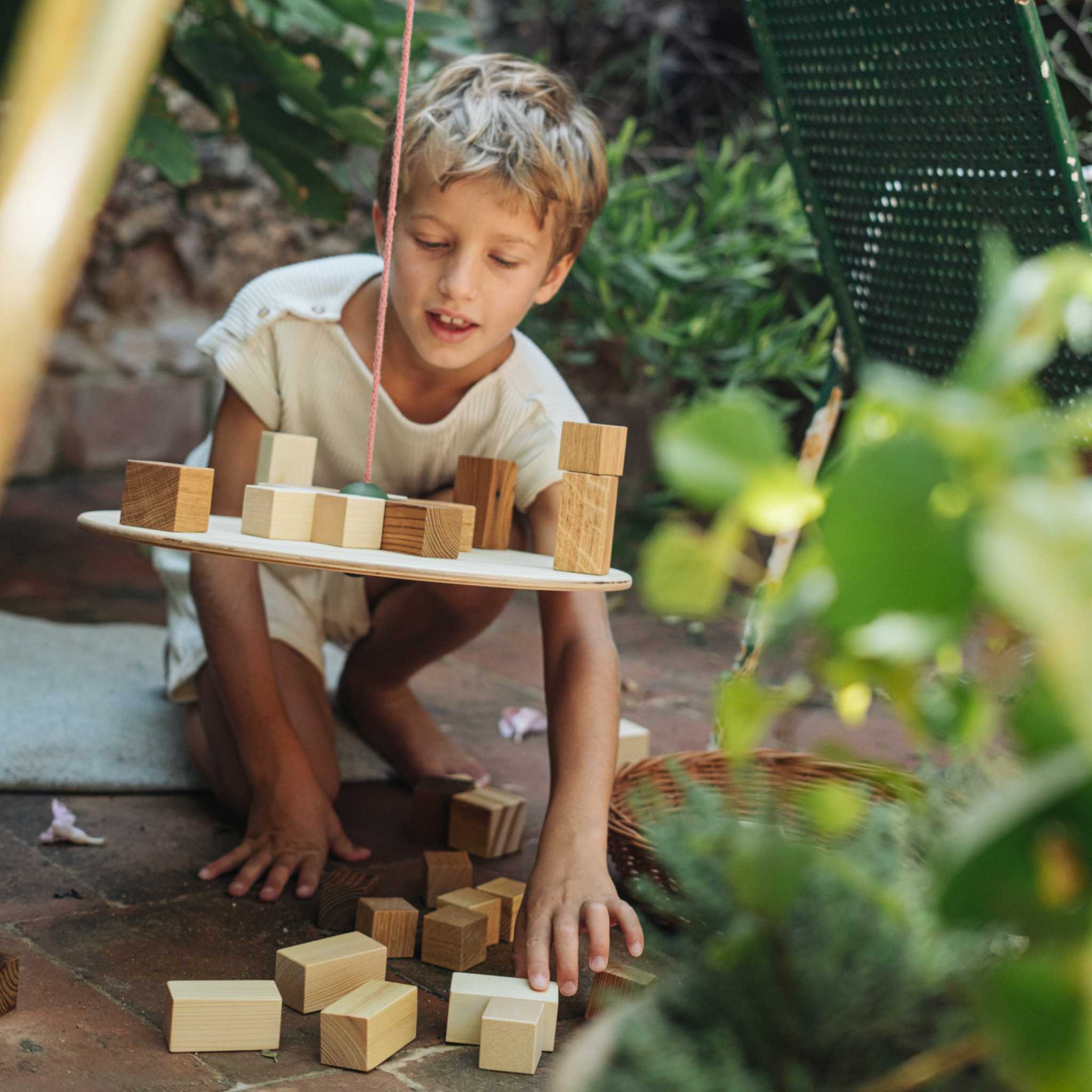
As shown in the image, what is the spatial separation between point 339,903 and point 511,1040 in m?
0.37

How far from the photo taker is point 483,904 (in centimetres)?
146

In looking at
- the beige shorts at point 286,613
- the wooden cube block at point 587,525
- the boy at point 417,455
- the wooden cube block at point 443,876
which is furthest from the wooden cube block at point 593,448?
the beige shorts at point 286,613

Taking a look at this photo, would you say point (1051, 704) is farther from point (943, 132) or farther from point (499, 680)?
point (499, 680)

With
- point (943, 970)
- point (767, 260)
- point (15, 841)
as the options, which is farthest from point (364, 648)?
point (767, 260)

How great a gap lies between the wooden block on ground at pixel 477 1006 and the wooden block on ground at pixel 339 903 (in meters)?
0.26

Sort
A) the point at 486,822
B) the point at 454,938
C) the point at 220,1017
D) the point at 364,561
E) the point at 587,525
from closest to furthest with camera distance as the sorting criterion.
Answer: the point at 364,561
the point at 220,1017
the point at 587,525
the point at 454,938
the point at 486,822

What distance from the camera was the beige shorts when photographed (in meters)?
1.96

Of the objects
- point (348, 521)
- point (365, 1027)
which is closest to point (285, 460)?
point (348, 521)

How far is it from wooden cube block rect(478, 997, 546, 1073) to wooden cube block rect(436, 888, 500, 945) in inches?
9.9

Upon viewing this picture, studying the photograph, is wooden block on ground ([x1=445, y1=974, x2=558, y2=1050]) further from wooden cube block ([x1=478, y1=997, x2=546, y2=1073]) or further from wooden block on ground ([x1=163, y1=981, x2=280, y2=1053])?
wooden block on ground ([x1=163, y1=981, x2=280, y2=1053])

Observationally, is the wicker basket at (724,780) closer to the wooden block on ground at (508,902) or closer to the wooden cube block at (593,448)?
the wooden block on ground at (508,902)

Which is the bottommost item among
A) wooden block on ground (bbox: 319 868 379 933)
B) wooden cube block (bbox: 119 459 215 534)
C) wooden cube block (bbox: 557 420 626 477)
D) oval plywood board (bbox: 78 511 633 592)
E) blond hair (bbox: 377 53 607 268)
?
wooden block on ground (bbox: 319 868 379 933)

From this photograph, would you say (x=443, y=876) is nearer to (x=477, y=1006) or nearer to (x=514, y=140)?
(x=477, y=1006)

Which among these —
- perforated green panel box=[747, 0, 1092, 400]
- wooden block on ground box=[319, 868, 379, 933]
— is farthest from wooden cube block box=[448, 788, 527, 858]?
perforated green panel box=[747, 0, 1092, 400]
